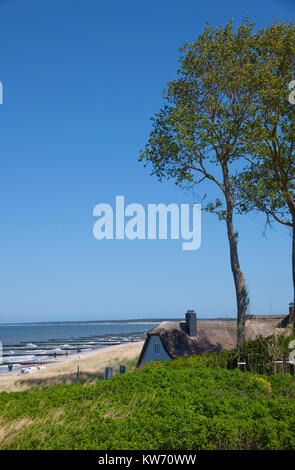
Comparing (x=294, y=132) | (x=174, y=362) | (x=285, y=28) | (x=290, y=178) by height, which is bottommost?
(x=174, y=362)

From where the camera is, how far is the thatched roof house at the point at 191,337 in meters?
28.3

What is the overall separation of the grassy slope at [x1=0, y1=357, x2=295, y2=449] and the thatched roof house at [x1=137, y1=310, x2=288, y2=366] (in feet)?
54.5

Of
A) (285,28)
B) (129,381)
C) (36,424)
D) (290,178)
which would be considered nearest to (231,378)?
(129,381)

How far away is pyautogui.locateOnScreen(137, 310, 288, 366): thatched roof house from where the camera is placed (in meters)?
28.3

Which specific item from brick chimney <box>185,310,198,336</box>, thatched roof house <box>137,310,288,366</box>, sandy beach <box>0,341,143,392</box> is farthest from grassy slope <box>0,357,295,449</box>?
brick chimney <box>185,310,198,336</box>

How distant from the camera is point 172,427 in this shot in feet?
24.4

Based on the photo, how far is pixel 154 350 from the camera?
3020 centimetres

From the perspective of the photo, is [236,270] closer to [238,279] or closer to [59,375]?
[238,279]

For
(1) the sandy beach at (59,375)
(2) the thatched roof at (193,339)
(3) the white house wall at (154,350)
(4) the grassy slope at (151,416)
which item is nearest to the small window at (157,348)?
(3) the white house wall at (154,350)

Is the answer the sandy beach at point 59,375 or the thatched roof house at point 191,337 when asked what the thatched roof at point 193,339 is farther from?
the sandy beach at point 59,375

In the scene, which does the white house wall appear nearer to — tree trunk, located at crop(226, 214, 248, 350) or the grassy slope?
tree trunk, located at crop(226, 214, 248, 350)

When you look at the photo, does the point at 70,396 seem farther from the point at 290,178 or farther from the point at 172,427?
the point at 290,178
